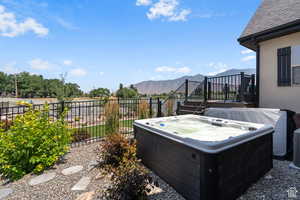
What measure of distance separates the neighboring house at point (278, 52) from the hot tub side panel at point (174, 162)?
425 centimetres

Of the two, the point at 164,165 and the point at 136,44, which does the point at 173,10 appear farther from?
the point at 164,165

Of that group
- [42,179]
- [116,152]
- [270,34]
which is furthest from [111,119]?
[270,34]

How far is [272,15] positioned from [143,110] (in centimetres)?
559

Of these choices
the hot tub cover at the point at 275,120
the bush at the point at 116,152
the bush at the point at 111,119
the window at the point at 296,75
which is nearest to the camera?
the bush at the point at 116,152

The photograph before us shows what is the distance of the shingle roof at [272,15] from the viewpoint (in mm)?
4552

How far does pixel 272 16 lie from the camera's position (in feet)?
17.1

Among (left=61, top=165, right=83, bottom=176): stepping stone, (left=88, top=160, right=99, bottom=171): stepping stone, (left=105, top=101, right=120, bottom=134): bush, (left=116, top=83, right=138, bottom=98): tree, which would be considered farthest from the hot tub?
(left=116, top=83, right=138, bottom=98): tree

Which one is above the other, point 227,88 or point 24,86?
point 24,86

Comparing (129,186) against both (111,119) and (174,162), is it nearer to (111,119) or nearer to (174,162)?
(174,162)

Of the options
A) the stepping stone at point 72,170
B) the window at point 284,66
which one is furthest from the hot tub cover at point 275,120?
the stepping stone at point 72,170

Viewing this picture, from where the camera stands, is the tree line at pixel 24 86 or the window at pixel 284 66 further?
the tree line at pixel 24 86

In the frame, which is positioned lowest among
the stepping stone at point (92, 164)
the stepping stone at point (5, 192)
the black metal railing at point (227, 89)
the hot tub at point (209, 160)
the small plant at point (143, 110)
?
the stepping stone at point (5, 192)

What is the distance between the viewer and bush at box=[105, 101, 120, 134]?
16.8 feet

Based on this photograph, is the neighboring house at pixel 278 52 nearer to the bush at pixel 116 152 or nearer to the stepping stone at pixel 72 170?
the bush at pixel 116 152
